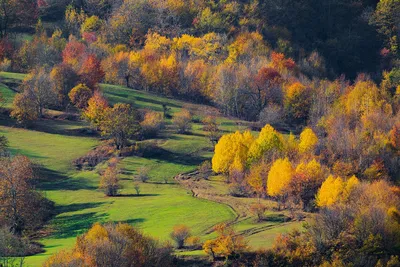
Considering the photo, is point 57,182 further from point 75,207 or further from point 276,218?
point 276,218

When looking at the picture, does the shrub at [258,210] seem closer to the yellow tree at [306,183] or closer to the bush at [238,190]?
the yellow tree at [306,183]

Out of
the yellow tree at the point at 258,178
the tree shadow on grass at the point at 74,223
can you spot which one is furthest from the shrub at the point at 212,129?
the tree shadow on grass at the point at 74,223

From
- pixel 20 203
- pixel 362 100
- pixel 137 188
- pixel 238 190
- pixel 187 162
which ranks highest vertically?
pixel 20 203

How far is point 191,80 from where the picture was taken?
602 feet

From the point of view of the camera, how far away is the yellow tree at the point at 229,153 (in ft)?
418

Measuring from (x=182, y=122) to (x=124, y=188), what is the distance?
33.0m

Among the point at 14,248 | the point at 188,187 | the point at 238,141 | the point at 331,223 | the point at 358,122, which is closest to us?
the point at 14,248

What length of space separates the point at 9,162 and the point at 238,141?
127ft

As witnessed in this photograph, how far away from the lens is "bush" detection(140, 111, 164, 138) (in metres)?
143

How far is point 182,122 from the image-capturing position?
490ft

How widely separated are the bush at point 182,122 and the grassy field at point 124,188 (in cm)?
156

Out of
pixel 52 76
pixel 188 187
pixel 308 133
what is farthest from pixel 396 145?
pixel 52 76

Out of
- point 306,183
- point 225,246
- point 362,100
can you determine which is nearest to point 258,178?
point 306,183

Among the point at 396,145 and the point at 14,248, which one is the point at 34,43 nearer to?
the point at 396,145
